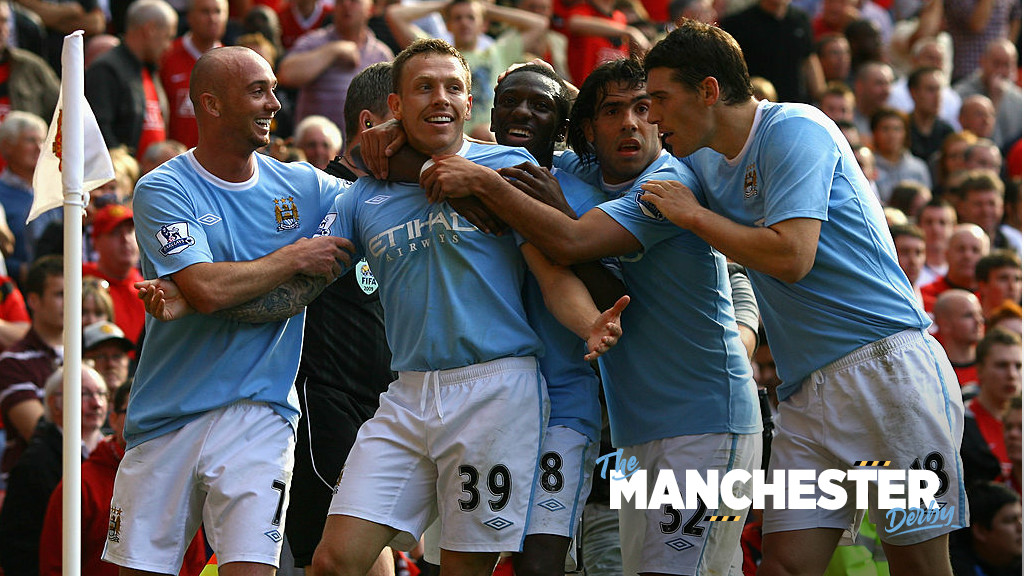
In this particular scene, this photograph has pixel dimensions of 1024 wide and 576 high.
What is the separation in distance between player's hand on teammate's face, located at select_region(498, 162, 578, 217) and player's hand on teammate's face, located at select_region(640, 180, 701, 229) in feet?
1.04

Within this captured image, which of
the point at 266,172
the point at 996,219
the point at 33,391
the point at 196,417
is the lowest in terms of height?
the point at 996,219

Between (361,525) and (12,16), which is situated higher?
(12,16)

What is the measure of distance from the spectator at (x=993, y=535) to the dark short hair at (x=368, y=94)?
173 inches

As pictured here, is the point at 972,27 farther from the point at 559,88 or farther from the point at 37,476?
the point at 37,476

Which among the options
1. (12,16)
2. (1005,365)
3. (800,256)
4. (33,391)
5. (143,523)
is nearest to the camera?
(800,256)

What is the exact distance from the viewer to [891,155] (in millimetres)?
13586

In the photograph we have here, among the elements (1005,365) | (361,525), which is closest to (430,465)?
(361,525)

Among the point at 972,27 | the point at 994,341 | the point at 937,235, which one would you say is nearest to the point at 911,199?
the point at 937,235

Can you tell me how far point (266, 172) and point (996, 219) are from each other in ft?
28.9

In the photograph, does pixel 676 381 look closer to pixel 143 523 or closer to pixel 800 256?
pixel 800 256

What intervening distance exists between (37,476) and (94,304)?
1.42 meters

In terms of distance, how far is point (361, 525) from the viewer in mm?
5004

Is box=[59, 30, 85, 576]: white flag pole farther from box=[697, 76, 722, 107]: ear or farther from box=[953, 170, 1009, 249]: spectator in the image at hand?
box=[953, 170, 1009, 249]: spectator

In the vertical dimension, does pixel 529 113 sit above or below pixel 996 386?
above
